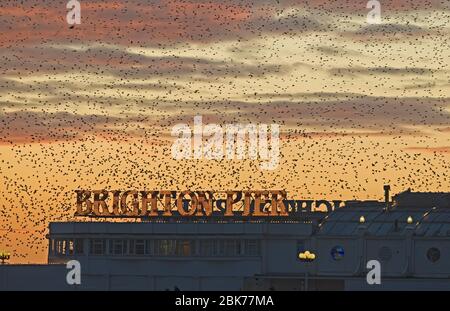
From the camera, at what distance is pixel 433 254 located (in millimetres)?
196500

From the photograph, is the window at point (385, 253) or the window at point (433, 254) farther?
the window at point (385, 253)

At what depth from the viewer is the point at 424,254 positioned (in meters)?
197

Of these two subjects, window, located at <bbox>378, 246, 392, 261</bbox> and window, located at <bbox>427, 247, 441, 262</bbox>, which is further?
window, located at <bbox>378, 246, 392, 261</bbox>

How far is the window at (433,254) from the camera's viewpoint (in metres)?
196

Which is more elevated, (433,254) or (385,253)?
(385,253)

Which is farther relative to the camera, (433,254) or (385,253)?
(385,253)

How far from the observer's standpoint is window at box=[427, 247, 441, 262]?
19612cm
